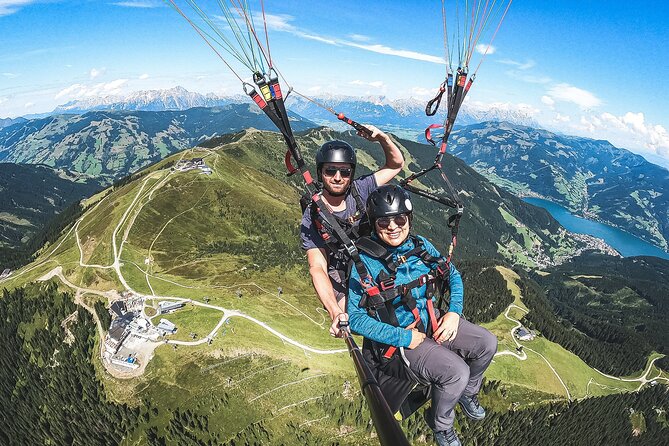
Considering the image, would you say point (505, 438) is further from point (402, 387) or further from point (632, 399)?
point (402, 387)

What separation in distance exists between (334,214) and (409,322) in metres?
4.49

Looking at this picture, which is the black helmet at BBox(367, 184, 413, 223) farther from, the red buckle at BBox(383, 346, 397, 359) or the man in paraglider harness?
the red buckle at BBox(383, 346, 397, 359)

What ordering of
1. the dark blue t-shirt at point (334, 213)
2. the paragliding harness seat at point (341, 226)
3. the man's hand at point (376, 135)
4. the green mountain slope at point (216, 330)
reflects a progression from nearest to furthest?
the paragliding harness seat at point (341, 226), the dark blue t-shirt at point (334, 213), the man's hand at point (376, 135), the green mountain slope at point (216, 330)

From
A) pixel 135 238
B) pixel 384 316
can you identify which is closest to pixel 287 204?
pixel 135 238

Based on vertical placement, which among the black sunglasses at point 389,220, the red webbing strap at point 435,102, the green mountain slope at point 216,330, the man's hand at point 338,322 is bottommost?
the green mountain slope at point 216,330

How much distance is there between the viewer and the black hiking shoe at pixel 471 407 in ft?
35.0

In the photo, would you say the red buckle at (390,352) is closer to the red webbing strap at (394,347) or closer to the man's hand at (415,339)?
the red webbing strap at (394,347)

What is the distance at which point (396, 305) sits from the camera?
9336 millimetres

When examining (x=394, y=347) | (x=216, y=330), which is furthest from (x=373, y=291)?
(x=216, y=330)

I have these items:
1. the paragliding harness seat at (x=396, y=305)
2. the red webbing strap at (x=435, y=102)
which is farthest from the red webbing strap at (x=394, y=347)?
the red webbing strap at (x=435, y=102)

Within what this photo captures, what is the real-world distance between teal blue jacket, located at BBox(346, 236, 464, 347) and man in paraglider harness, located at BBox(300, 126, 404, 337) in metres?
1.33

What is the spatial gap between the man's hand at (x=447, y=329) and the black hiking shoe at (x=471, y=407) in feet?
8.78

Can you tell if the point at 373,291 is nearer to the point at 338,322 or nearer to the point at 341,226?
the point at 338,322

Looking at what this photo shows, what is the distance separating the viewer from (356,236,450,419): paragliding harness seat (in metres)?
9.07
